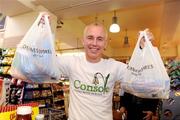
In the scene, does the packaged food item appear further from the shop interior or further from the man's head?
the man's head

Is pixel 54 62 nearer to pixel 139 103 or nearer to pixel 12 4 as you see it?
pixel 139 103

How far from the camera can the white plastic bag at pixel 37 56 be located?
1.07 m

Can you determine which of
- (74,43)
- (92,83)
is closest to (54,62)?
(92,83)

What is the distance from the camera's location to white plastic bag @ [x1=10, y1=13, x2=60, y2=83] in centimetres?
107

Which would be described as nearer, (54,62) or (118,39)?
(54,62)

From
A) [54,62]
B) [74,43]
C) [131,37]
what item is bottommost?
[54,62]

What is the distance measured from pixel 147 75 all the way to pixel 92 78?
0.33 meters

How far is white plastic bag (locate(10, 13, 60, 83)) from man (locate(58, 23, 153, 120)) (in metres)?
0.17

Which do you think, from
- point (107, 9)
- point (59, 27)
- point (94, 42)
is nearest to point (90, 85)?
point (94, 42)

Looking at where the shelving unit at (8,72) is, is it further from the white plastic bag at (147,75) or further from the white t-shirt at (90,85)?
the white plastic bag at (147,75)

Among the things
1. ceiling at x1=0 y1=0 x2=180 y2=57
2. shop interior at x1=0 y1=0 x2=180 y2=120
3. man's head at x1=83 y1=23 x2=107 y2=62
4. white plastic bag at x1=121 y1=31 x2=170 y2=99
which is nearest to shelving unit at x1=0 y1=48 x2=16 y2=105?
shop interior at x1=0 y1=0 x2=180 y2=120

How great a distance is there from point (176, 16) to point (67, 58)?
3.27 m

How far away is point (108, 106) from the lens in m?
1.28

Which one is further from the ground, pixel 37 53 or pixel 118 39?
pixel 118 39
